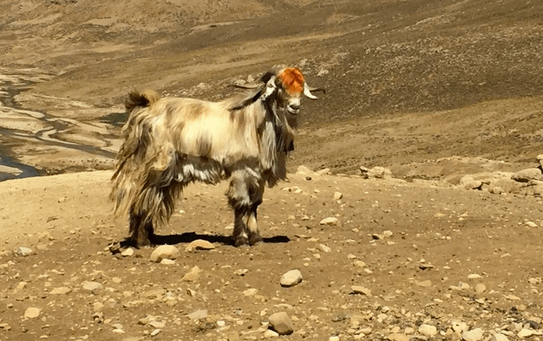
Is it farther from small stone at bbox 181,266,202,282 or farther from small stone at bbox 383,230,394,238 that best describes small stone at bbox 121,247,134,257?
small stone at bbox 383,230,394,238

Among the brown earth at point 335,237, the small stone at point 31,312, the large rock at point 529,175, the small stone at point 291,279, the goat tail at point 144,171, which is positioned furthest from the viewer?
the large rock at point 529,175

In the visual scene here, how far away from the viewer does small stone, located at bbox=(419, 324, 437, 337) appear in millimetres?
7242

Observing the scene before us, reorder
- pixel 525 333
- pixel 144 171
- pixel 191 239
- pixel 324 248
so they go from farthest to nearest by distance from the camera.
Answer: pixel 191 239 → pixel 324 248 → pixel 144 171 → pixel 525 333

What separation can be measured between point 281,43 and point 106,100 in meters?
19.2

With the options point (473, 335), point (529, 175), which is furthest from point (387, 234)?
point (529, 175)

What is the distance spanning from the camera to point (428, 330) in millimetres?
7270

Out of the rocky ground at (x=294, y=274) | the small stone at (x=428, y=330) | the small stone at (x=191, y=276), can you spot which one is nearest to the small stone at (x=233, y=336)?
the rocky ground at (x=294, y=274)

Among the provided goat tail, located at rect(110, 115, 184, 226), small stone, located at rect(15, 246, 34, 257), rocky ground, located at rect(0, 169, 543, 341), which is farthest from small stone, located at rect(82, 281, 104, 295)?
small stone, located at rect(15, 246, 34, 257)

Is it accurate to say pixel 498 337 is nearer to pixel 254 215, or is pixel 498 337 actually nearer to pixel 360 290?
pixel 360 290

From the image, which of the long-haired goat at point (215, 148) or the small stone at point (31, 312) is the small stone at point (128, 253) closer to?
the long-haired goat at point (215, 148)

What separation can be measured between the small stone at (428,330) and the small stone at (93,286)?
3542 mm

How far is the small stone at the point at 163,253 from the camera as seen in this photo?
940cm

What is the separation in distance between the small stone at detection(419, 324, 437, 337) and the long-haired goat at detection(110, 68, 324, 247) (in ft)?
10.3

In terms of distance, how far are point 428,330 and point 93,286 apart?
3703 mm
